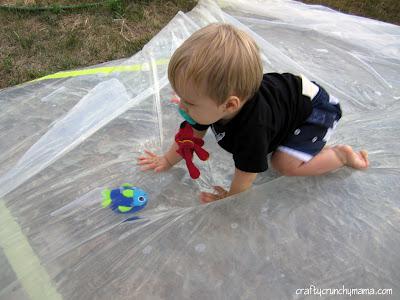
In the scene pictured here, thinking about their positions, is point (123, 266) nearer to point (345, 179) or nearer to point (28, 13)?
point (345, 179)

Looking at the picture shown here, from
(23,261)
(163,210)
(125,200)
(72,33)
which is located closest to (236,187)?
(163,210)

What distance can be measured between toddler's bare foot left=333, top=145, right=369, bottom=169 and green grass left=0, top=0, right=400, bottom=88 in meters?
1.29

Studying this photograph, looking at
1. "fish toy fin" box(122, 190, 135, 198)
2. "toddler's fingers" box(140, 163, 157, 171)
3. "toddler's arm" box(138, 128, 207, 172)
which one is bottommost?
"fish toy fin" box(122, 190, 135, 198)

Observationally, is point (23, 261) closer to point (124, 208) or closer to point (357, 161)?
point (124, 208)

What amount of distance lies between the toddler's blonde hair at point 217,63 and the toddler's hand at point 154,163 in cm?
40

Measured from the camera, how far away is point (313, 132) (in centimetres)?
121

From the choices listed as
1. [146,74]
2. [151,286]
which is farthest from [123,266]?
[146,74]

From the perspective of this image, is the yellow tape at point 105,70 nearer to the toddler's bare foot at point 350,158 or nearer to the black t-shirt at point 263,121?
the black t-shirt at point 263,121

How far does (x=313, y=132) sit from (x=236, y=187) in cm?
29

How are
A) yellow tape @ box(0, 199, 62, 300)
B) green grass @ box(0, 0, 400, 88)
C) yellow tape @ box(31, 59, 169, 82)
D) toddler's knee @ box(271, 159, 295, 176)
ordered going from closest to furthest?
yellow tape @ box(0, 199, 62, 300), toddler's knee @ box(271, 159, 295, 176), yellow tape @ box(31, 59, 169, 82), green grass @ box(0, 0, 400, 88)

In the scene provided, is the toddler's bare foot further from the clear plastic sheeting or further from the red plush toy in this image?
the red plush toy

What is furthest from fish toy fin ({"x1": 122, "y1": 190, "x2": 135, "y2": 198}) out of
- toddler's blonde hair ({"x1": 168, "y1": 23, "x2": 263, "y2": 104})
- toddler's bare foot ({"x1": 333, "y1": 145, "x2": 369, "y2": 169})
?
toddler's bare foot ({"x1": 333, "y1": 145, "x2": 369, "y2": 169})

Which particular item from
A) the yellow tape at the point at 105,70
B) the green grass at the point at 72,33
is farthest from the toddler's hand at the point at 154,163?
the green grass at the point at 72,33

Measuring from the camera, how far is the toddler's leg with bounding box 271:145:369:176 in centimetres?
121
